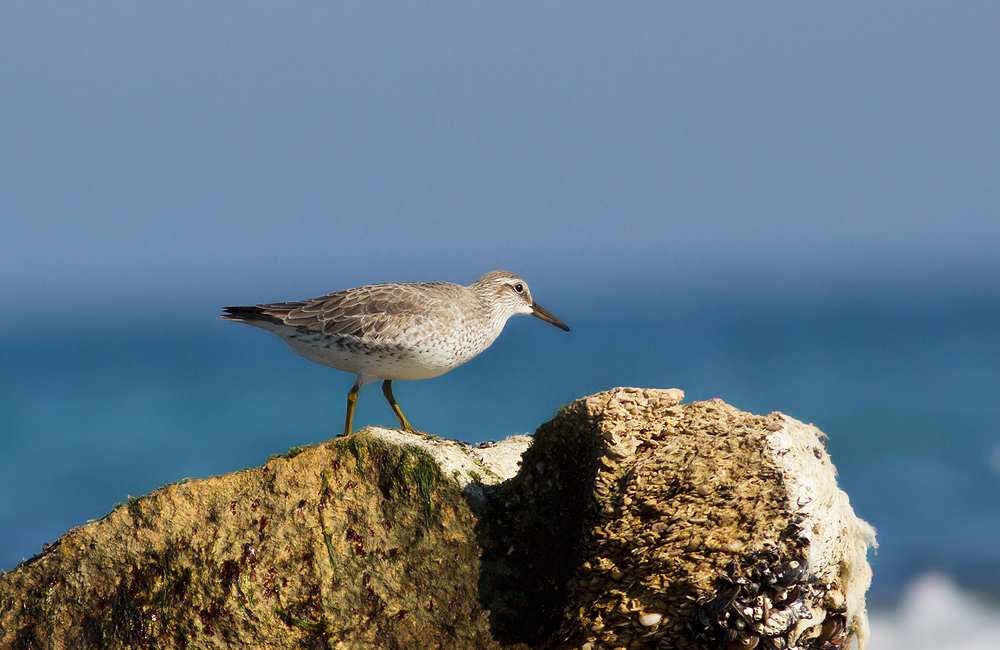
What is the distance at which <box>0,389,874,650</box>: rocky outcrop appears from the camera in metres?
4.60

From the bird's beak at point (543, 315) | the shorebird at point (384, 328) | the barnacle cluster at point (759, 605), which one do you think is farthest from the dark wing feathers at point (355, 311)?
the barnacle cluster at point (759, 605)

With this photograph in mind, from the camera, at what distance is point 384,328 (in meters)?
7.78

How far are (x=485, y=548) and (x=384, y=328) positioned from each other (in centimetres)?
285

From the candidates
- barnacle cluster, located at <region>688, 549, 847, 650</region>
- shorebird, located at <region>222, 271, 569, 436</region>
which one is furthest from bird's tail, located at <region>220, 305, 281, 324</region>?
barnacle cluster, located at <region>688, 549, 847, 650</region>

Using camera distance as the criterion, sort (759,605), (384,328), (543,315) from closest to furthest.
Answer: (759,605)
(384,328)
(543,315)

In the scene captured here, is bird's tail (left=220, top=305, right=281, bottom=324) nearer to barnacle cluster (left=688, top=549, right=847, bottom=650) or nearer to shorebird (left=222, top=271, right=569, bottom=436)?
shorebird (left=222, top=271, right=569, bottom=436)

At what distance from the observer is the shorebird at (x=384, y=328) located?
7777 millimetres

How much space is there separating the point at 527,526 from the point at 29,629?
317 cm

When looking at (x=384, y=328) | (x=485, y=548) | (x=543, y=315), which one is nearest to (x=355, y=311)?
(x=384, y=328)

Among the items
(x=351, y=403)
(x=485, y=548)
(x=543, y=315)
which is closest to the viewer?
(x=485, y=548)

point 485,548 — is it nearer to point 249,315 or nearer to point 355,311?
point 355,311

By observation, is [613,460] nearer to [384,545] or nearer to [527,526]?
[527,526]

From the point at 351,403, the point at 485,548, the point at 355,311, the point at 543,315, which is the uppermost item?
the point at 543,315

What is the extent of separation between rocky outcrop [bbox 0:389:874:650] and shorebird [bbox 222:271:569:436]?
185 centimetres
